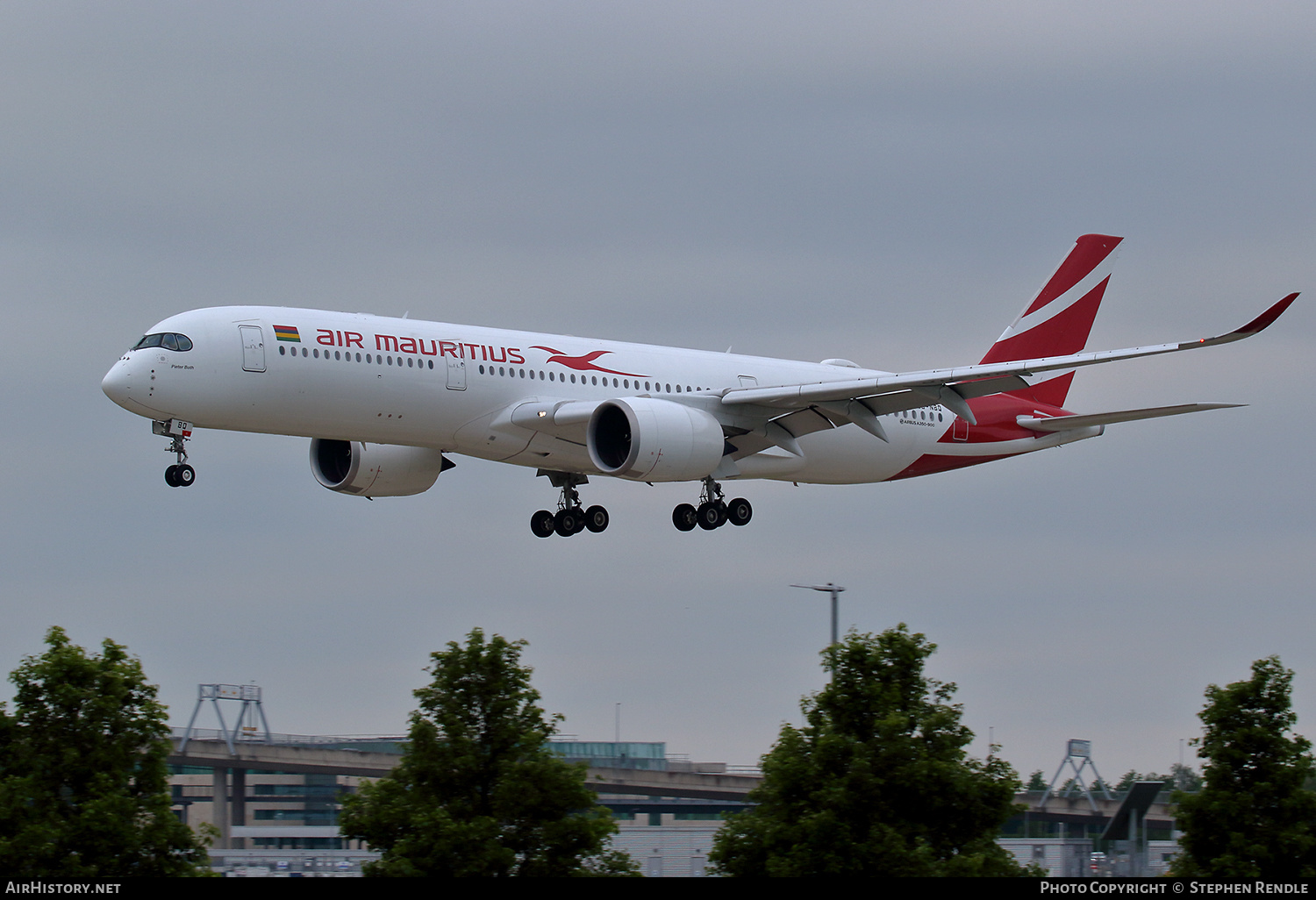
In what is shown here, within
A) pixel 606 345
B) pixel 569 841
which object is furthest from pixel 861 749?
pixel 606 345

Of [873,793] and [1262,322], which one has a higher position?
[1262,322]

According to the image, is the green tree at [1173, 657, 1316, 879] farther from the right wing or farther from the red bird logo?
the red bird logo

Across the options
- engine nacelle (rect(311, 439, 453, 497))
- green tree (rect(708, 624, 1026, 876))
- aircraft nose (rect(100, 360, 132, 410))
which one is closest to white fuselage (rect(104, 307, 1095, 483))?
aircraft nose (rect(100, 360, 132, 410))

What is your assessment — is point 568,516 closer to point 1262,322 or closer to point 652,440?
point 652,440

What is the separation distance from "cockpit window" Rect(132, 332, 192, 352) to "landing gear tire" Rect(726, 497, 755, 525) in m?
17.0

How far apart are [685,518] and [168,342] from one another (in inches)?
649

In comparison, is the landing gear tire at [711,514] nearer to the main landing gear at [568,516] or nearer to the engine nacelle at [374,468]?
the main landing gear at [568,516]

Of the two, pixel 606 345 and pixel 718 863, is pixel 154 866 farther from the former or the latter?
pixel 606 345

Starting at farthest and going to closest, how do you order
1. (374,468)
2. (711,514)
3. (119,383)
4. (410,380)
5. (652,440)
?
(374,468), (711,514), (652,440), (410,380), (119,383)

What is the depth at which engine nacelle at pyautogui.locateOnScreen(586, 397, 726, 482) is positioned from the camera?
48.0m

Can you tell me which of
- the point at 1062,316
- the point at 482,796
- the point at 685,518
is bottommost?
the point at 482,796

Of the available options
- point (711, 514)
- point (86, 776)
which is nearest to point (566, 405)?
point (711, 514)

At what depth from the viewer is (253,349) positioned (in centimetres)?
4494

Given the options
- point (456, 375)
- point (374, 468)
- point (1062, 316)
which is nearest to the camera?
point (456, 375)
